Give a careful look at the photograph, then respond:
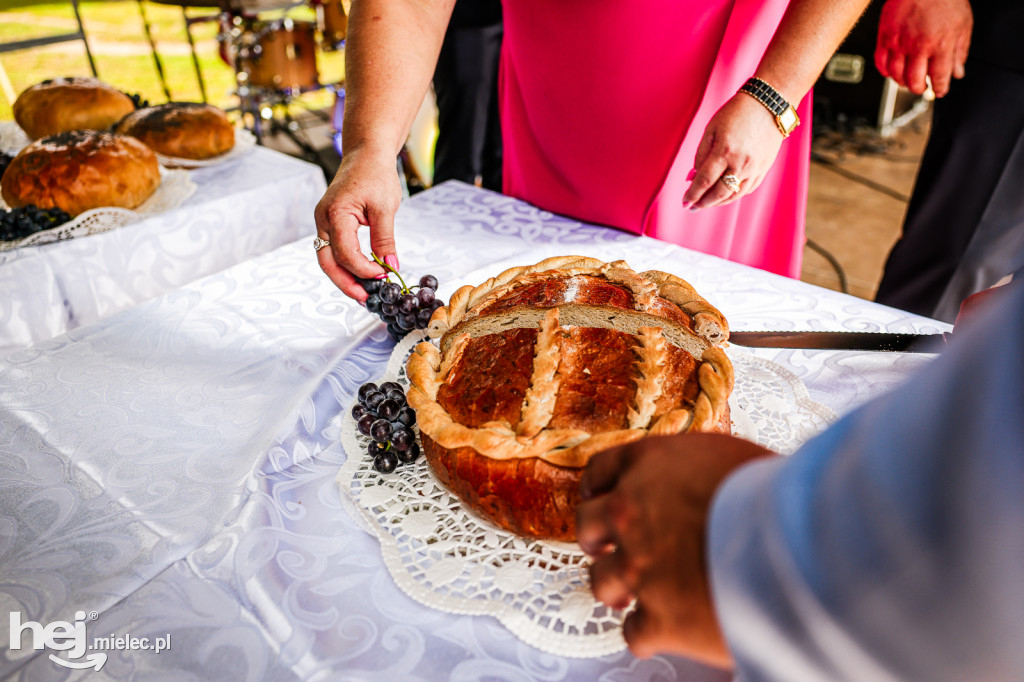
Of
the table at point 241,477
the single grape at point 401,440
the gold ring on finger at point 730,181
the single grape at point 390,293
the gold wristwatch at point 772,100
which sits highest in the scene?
the gold wristwatch at point 772,100

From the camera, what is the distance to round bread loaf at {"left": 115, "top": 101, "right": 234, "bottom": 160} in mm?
1935

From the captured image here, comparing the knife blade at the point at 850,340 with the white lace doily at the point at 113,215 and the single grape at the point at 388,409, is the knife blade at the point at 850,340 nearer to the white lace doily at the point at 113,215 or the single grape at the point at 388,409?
the single grape at the point at 388,409

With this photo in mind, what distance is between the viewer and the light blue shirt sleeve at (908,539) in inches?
11.2

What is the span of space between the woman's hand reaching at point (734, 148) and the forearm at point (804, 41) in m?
0.10

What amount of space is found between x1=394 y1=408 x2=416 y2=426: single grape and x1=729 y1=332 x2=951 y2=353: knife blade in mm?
642

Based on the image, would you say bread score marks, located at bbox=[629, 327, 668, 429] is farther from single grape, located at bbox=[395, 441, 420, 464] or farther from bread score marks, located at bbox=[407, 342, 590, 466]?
single grape, located at bbox=[395, 441, 420, 464]

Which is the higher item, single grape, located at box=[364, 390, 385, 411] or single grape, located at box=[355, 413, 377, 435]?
single grape, located at box=[364, 390, 385, 411]

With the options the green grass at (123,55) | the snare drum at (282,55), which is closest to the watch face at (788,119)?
the snare drum at (282,55)

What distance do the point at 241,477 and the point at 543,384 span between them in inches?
20.0

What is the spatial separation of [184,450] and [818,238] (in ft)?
13.9

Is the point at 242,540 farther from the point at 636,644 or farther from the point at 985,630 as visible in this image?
the point at 985,630

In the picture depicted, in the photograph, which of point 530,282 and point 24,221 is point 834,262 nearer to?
point 530,282

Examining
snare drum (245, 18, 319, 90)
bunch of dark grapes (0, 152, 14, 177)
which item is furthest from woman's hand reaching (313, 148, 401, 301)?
snare drum (245, 18, 319, 90)

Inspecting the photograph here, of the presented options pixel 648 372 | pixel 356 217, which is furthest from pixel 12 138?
pixel 648 372
